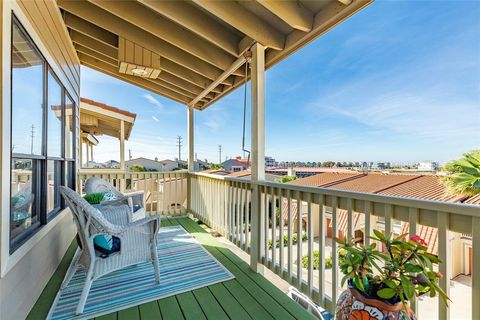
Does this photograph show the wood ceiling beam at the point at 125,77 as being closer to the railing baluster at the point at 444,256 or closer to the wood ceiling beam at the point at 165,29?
the wood ceiling beam at the point at 165,29

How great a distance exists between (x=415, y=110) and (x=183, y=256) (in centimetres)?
879

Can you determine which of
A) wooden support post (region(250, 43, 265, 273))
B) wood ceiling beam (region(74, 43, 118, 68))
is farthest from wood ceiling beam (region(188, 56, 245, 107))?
wood ceiling beam (region(74, 43, 118, 68))

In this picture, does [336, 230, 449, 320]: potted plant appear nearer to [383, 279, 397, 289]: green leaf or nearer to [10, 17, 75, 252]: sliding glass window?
[383, 279, 397, 289]: green leaf

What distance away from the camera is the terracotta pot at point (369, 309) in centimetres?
115

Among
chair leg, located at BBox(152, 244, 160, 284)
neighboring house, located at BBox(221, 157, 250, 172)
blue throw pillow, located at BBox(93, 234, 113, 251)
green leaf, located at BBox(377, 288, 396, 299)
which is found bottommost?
chair leg, located at BBox(152, 244, 160, 284)

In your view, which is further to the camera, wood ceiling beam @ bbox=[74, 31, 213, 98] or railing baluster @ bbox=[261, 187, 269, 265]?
wood ceiling beam @ bbox=[74, 31, 213, 98]

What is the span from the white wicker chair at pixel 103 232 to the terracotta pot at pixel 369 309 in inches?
70.4

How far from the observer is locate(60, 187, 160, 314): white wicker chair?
209cm

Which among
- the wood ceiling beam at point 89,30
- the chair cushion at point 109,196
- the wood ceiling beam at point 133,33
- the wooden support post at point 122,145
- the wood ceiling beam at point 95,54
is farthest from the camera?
the wooden support post at point 122,145

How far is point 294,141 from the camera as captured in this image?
15617 mm

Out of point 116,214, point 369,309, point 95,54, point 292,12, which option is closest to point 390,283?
point 369,309

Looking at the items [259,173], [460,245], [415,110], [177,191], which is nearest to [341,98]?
[415,110]

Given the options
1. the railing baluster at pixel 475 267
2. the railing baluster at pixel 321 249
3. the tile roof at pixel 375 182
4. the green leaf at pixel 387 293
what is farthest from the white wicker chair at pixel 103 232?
the tile roof at pixel 375 182

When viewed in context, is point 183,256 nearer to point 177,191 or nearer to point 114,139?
point 177,191
